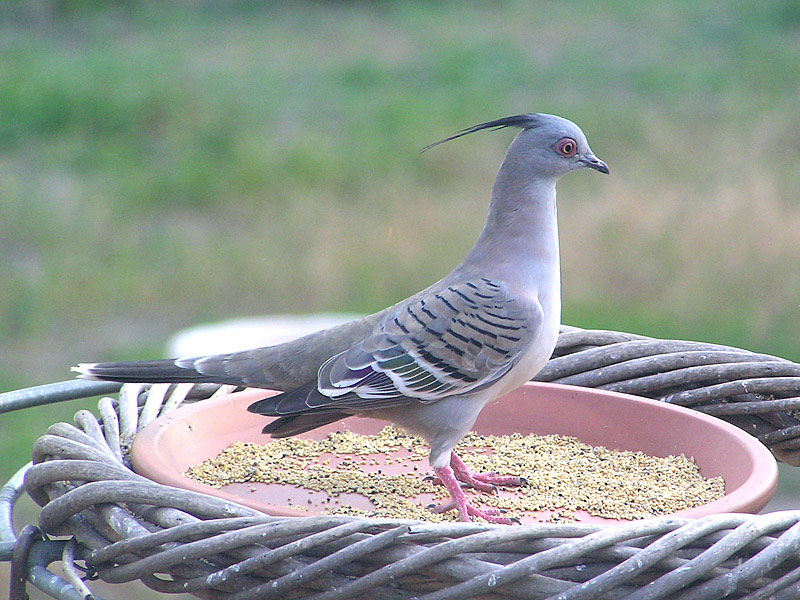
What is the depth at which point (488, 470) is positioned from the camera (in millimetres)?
2145

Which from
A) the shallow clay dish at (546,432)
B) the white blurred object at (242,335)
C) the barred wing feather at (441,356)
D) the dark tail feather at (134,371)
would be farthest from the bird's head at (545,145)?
the white blurred object at (242,335)

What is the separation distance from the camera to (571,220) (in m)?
6.57

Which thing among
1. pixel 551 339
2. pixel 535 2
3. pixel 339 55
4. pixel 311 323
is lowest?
pixel 311 323

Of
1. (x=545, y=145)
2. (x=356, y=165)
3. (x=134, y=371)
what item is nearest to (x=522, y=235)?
(x=545, y=145)

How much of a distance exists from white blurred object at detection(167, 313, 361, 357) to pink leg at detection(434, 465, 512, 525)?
7.40 feet

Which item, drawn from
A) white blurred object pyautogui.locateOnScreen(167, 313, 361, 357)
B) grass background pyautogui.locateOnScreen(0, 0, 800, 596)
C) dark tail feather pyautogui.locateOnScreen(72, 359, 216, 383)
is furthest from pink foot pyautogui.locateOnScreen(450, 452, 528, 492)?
grass background pyautogui.locateOnScreen(0, 0, 800, 596)

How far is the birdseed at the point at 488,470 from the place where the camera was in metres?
1.89

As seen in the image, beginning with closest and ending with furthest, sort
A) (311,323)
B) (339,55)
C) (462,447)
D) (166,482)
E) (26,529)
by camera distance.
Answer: (26,529)
(166,482)
(462,447)
(311,323)
(339,55)

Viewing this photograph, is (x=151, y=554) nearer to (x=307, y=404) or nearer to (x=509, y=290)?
(x=307, y=404)

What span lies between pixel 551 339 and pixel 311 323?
291cm

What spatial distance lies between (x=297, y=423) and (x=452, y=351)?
0.34 m

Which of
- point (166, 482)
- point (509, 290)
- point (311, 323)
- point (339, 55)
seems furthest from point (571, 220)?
point (166, 482)

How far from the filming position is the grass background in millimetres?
5992

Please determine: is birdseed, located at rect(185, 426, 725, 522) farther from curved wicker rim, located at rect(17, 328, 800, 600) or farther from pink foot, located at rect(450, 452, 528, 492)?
curved wicker rim, located at rect(17, 328, 800, 600)
